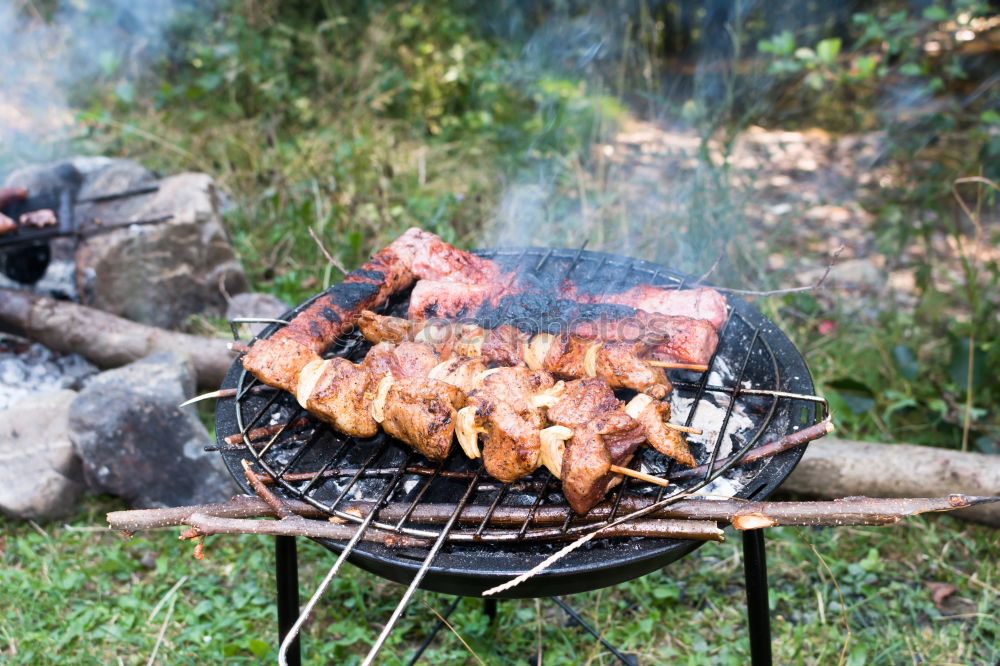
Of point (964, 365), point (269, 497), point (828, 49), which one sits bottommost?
point (964, 365)

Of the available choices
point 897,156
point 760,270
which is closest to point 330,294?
point 760,270

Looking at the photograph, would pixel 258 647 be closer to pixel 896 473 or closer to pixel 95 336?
pixel 95 336

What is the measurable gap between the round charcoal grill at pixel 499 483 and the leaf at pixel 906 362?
1.90 meters

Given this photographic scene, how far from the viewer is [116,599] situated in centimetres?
366

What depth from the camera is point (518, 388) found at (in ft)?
7.74

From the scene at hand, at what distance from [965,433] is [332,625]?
3.54 metres

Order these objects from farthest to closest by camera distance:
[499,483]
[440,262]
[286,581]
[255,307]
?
[255,307], [440,262], [286,581], [499,483]

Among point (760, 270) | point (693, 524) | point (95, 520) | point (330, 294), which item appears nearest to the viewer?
point (693, 524)

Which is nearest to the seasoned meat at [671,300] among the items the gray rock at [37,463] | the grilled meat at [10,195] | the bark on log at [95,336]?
the bark on log at [95,336]

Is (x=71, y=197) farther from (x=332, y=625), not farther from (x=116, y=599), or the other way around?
(x=332, y=625)

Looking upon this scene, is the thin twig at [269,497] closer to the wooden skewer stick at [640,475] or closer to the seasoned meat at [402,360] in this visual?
the seasoned meat at [402,360]

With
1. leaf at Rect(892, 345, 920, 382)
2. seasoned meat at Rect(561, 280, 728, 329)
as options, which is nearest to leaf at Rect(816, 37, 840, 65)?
leaf at Rect(892, 345, 920, 382)

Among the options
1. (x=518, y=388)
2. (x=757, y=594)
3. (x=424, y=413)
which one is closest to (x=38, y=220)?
(x=424, y=413)

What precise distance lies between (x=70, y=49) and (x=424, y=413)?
860cm
